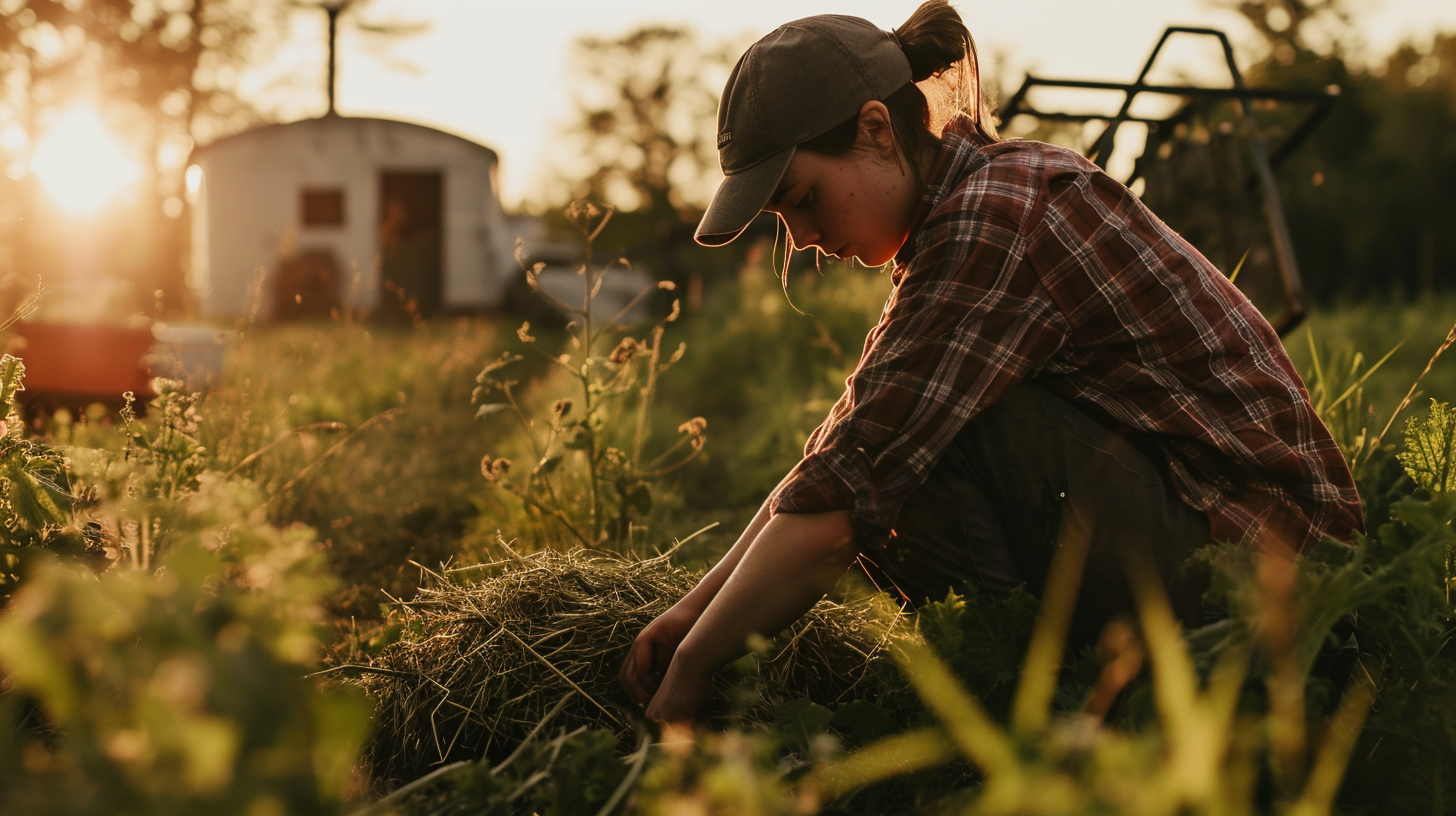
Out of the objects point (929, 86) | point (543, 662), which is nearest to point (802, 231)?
point (929, 86)

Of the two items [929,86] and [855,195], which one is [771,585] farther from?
[929,86]

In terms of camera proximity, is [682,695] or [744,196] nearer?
[682,695]

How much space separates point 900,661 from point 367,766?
33.7 inches

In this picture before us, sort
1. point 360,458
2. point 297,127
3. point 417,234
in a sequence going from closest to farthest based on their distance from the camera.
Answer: point 360,458
point 297,127
point 417,234

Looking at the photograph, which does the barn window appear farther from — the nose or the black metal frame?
the nose

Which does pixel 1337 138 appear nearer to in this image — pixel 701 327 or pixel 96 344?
pixel 701 327

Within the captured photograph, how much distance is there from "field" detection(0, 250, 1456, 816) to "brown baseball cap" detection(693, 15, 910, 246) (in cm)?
74

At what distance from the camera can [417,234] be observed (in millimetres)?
17078

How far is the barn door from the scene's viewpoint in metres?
16.9

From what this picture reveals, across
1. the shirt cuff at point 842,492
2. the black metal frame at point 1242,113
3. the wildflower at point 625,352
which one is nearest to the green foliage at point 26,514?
the shirt cuff at point 842,492

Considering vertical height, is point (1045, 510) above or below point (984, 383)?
below

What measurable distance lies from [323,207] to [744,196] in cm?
1667

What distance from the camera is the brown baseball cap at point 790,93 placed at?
5.52ft

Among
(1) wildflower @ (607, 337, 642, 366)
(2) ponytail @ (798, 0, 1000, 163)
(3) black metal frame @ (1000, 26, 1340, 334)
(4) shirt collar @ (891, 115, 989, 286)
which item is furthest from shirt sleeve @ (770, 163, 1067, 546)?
(3) black metal frame @ (1000, 26, 1340, 334)
